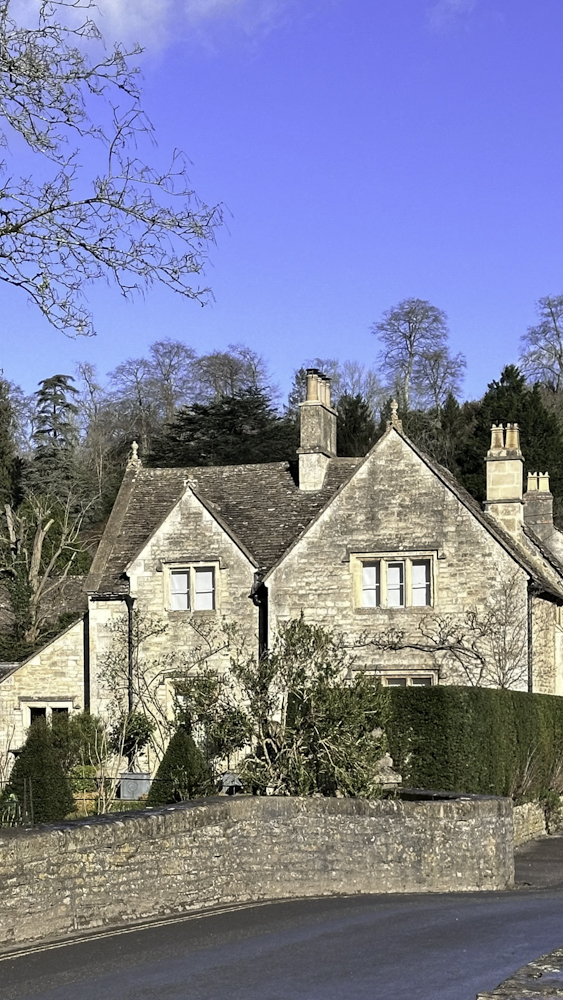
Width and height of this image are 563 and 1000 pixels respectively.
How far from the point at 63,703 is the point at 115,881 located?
19.1 meters

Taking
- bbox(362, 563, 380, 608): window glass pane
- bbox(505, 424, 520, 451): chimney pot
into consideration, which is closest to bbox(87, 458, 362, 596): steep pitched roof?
bbox(362, 563, 380, 608): window glass pane

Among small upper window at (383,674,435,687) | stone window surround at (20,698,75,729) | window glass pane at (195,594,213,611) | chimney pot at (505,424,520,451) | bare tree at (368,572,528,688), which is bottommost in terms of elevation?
stone window surround at (20,698,75,729)

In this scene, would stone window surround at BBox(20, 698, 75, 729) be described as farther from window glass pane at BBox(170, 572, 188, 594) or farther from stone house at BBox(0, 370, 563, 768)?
window glass pane at BBox(170, 572, 188, 594)

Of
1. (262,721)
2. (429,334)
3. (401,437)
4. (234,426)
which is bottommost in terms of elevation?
(262,721)

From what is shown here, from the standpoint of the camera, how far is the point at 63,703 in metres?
31.5

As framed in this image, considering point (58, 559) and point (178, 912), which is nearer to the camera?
point (178, 912)

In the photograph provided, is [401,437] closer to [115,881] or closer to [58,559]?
[115,881]

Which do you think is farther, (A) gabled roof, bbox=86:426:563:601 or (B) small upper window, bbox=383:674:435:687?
(A) gabled roof, bbox=86:426:563:601

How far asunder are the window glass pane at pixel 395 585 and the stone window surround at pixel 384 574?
90 millimetres

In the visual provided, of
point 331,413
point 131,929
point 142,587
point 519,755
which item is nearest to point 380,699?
point 131,929

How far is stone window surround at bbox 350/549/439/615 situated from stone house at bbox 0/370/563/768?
0.11 ft

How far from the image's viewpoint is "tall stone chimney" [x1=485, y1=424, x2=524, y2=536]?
3112 cm

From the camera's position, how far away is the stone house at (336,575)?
94.4 feet

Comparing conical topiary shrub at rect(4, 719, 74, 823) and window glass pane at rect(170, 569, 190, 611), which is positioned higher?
window glass pane at rect(170, 569, 190, 611)
